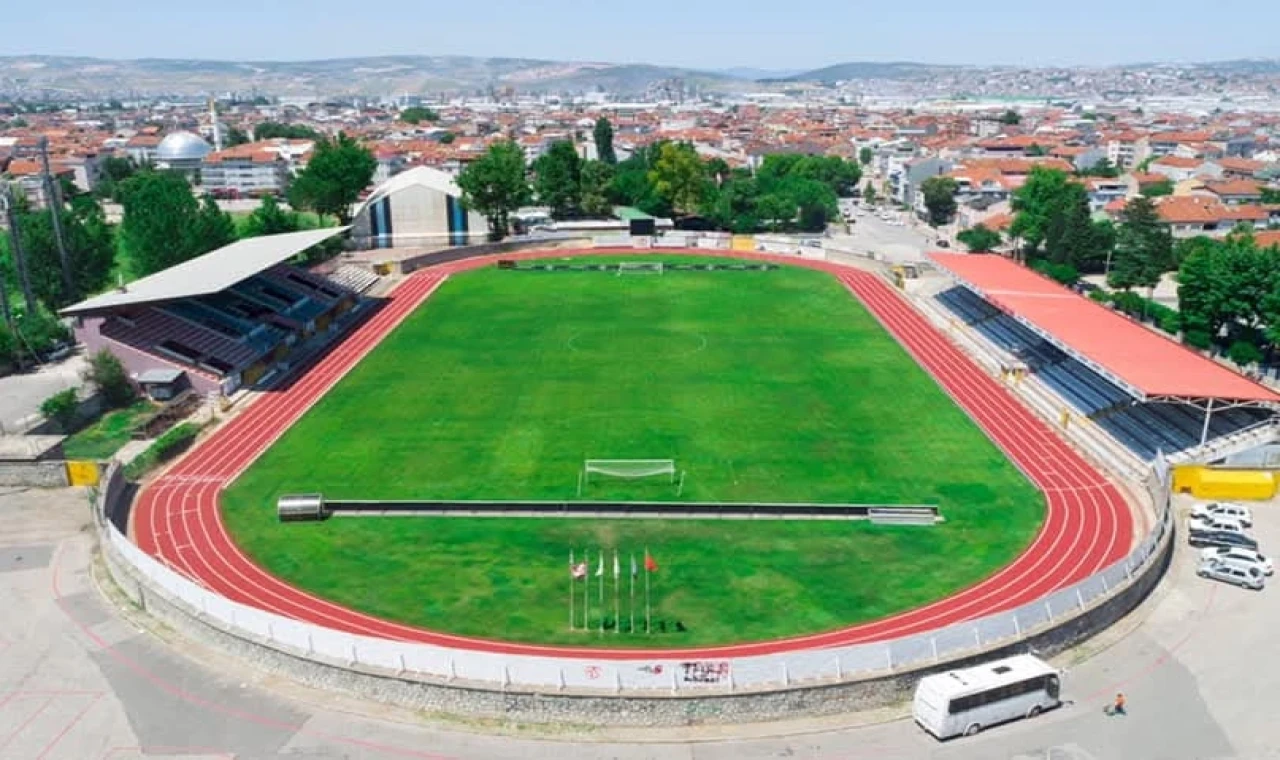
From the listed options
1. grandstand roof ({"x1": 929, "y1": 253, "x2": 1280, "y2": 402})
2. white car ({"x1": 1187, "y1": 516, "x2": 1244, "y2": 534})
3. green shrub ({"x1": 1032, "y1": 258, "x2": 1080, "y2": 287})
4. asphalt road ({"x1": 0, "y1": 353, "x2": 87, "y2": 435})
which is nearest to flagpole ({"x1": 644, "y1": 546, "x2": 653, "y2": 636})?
white car ({"x1": 1187, "y1": 516, "x2": 1244, "y2": 534})

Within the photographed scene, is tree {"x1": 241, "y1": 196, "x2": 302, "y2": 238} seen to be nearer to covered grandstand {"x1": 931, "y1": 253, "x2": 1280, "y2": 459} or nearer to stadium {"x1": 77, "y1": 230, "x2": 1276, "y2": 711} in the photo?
stadium {"x1": 77, "y1": 230, "x2": 1276, "y2": 711}

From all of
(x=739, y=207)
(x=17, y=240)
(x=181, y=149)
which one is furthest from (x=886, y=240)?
(x=181, y=149)

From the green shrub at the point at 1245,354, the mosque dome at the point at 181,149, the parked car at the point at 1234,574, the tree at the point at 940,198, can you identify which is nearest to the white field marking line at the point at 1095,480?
the parked car at the point at 1234,574

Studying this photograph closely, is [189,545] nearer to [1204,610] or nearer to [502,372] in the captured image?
[502,372]

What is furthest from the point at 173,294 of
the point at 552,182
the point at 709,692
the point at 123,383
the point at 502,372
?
the point at 552,182

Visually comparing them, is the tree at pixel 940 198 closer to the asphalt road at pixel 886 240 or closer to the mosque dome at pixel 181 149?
the asphalt road at pixel 886 240

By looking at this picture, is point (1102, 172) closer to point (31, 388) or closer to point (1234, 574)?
point (1234, 574)

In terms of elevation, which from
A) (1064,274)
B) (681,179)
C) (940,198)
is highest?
(681,179)
